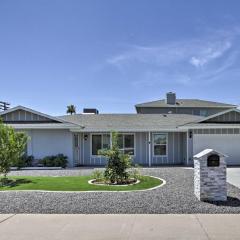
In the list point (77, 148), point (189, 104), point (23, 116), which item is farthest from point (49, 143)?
point (189, 104)

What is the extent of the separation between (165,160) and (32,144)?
30.2 ft

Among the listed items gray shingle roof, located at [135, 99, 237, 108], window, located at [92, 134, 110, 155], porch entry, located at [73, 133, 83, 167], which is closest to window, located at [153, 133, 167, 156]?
window, located at [92, 134, 110, 155]

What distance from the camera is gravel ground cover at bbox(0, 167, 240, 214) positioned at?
9555mm

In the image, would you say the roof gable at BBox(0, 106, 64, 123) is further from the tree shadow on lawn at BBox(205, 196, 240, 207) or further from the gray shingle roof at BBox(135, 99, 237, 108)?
the gray shingle roof at BBox(135, 99, 237, 108)

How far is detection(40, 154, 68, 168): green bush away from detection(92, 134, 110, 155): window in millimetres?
2939

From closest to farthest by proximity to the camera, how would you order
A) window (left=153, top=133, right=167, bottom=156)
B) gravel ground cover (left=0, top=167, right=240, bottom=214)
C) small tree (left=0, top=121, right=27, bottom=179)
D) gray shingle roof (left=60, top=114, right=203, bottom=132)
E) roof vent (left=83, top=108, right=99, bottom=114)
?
gravel ground cover (left=0, top=167, right=240, bottom=214)
small tree (left=0, top=121, right=27, bottom=179)
gray shingle roof (left=60, top=114, right=203, bottom=132)
window (left=153, top=133, right=167, bottom=156)
roof vent (left=83, top=108, right=99, bottom=114)

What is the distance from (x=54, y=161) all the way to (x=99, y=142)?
12.8 ft

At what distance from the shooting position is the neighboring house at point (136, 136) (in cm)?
2388

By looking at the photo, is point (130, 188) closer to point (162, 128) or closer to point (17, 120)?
point (162, 128)

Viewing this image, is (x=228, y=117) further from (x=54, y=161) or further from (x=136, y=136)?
(x=54, y=161)

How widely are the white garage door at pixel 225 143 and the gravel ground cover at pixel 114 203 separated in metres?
12.0

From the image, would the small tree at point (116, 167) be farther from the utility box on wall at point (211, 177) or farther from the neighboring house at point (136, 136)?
the neighboring house at point (136, 136)

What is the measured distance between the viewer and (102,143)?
25.7 meters

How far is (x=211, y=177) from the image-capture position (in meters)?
10.7
